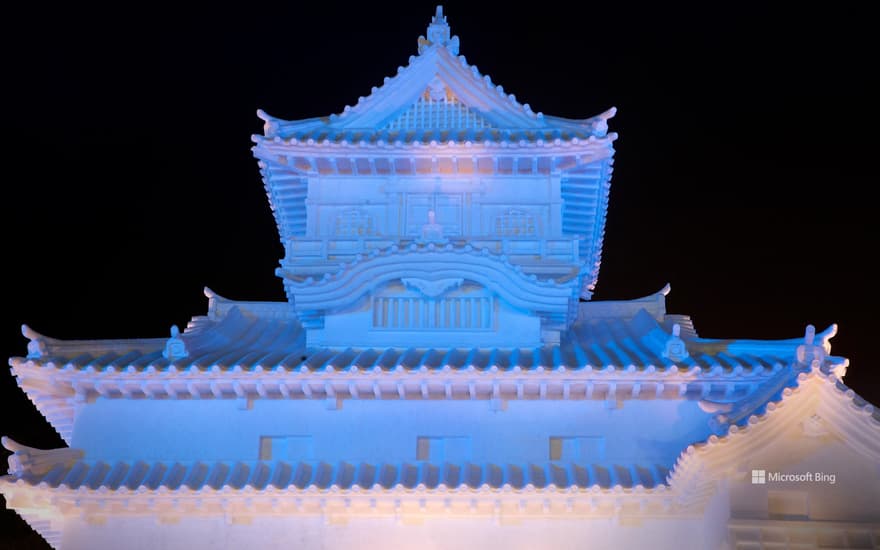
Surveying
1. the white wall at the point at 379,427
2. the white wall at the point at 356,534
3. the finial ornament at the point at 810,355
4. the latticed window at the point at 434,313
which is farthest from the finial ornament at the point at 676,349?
the latticed window at the point at 434,313

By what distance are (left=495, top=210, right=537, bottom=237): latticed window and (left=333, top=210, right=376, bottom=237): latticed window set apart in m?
2.94

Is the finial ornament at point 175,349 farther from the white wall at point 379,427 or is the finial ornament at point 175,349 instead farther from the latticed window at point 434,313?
the latticed window at point 434,313

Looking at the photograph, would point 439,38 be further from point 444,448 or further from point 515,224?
point 444,448

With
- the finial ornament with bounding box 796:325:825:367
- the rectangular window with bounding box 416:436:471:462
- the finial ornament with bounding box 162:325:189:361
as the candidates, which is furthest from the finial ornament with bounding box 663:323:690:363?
the finial ornament with bounding box 162:325:189:361

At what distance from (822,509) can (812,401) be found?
1732 millimetres

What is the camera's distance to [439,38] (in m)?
21.0

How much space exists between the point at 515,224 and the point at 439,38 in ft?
16.1

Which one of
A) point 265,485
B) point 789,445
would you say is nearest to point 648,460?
point 789,445

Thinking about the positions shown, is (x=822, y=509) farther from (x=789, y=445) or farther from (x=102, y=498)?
(x=102, y=498)

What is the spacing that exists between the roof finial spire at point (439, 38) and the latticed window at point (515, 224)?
4172 millimetres

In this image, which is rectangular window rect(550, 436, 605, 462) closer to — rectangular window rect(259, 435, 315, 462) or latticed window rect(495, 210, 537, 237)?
rectangular window rect(259, 435, 315, 462)

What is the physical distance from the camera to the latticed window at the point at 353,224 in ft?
66.4

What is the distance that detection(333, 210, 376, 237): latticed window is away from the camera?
20250mm

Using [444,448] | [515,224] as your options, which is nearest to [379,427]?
[444,448]
